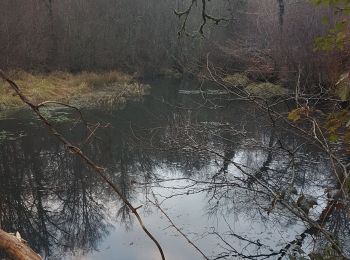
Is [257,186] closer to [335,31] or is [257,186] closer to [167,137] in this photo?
[167,137]

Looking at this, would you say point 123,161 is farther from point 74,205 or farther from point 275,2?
point 275,2

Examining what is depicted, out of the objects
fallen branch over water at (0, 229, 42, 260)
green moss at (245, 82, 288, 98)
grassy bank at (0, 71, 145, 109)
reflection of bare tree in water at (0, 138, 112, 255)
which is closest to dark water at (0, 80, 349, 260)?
reflection of bare tree in water at (0, 138, 112, 255)

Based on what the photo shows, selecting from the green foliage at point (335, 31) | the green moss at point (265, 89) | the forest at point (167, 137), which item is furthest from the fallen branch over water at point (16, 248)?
the green moss at point (265, 89)

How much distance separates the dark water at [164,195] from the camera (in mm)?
6516

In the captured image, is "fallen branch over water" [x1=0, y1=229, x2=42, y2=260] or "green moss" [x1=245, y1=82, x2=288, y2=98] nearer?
"fallen branch over water" [x1=0, y1=229, x2=42, y2=260]

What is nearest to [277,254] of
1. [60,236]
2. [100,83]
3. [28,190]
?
[60,236]

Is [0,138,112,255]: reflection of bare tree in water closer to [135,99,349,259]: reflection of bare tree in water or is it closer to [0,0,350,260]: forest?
[0,0,350,260]: forest

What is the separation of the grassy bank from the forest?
127 millimetres

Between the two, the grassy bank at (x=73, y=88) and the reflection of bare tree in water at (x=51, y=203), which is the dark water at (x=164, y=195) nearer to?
the reflection of bare tree in water at (x=51, y=203)

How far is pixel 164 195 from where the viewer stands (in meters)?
8.32

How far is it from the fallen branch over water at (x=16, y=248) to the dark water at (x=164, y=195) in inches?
100

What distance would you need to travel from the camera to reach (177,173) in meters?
9.28

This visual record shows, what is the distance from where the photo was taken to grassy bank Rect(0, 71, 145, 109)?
17578 millimetres

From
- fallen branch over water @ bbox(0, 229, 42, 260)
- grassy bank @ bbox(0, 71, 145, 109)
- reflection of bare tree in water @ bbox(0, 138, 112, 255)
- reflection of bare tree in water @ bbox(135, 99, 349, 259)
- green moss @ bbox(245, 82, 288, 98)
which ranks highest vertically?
green moss @ bbox(245, 82, 288, 98)
